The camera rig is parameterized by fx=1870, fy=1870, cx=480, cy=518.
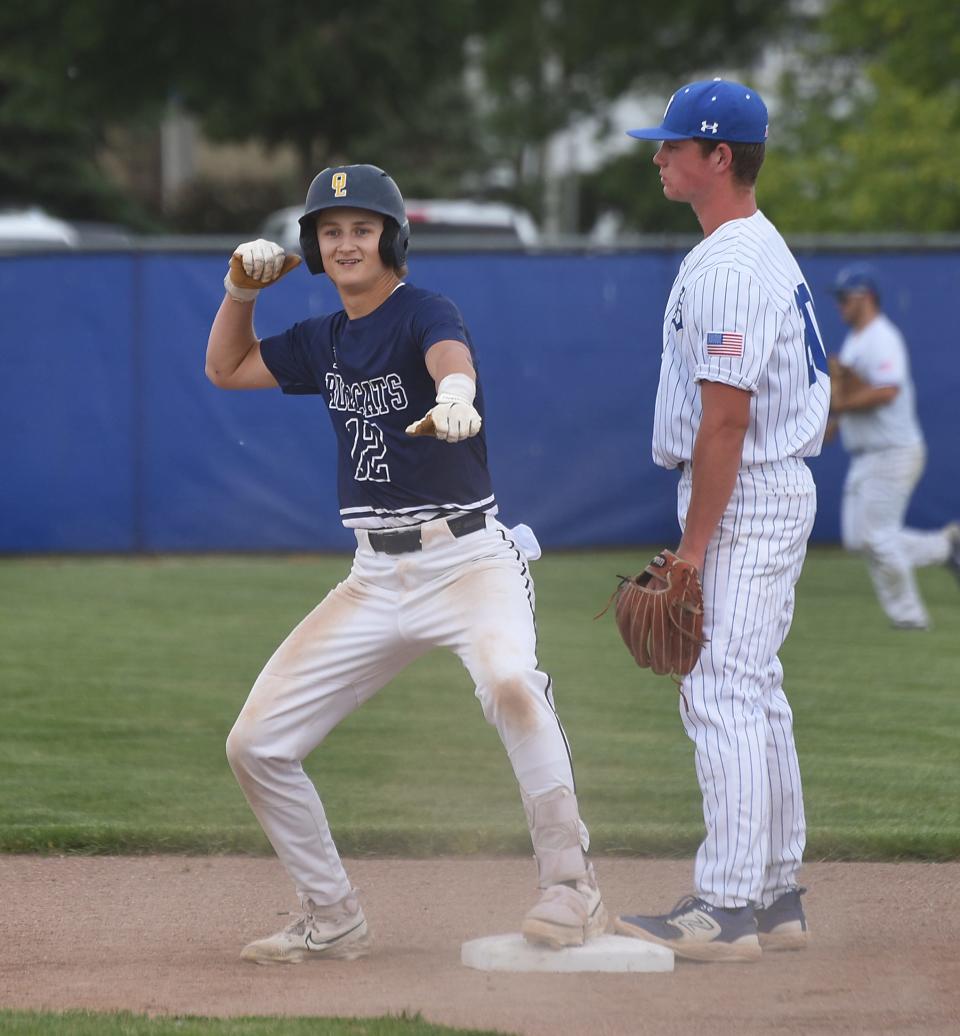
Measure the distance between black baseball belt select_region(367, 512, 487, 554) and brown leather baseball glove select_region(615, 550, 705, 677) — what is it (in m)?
0.42

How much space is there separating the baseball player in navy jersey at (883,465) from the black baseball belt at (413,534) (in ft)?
21.4

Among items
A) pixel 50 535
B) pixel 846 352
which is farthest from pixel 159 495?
pixel 846 352

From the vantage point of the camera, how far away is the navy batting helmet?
14.8 feet

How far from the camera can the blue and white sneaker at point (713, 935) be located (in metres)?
4.46

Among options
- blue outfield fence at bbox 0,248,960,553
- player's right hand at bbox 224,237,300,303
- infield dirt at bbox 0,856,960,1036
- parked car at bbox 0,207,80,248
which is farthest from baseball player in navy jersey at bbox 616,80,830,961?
parked car at bbox 0,207,80,248

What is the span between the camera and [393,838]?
5.84 meters

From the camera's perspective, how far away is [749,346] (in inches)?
170

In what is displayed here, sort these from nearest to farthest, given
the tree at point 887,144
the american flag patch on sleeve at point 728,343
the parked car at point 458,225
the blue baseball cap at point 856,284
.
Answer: the american flag patch on sleeve at point 728,343 → the blue baseball cap at point 856,284 → the parked car at point 458,225 → the tree at point 887,144

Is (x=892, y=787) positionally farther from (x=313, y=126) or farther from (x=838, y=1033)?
(x=313, y=126)

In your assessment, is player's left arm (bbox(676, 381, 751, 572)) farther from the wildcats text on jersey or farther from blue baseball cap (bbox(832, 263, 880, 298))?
blue baseball cap (bbox(832, 263, 880, 298))

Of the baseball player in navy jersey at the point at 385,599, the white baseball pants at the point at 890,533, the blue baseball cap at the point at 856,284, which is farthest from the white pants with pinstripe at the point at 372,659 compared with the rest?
the blue baseball cap at the point at 856,284

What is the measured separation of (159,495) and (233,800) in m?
8.24

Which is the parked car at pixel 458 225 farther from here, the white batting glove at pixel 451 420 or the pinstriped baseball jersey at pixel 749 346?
the white batting glove at pixel 451 420

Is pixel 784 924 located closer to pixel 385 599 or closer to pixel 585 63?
pixel 385 599
